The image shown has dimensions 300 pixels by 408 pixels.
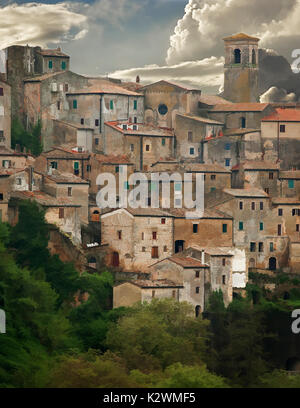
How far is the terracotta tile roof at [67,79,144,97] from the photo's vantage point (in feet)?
279

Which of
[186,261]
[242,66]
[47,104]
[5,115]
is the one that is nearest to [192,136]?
[47,104]

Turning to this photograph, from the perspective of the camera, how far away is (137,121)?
86500mm

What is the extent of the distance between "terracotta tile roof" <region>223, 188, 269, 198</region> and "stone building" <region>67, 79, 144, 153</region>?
760 centimetres

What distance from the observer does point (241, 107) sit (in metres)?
88.1

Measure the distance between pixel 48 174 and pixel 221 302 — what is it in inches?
435

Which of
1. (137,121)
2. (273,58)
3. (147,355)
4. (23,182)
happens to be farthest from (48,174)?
(273,58)

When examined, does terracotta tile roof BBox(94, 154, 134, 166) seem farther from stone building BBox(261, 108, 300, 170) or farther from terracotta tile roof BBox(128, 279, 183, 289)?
terracotta tile roof BBox(128, 279, 183, 289)

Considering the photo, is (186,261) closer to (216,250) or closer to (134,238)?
(216,250)

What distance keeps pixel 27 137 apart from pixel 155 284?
14.0m

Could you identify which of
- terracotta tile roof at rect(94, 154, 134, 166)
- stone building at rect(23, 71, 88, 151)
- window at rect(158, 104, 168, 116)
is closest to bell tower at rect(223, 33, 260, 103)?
window at rect(158, 104, 168, 116)

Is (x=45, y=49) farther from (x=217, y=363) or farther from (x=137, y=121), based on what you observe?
(x=217, y=363)

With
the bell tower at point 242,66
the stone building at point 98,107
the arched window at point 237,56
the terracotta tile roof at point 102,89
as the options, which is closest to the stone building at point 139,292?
the stone building at point 98,107

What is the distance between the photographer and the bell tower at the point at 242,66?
92.2m

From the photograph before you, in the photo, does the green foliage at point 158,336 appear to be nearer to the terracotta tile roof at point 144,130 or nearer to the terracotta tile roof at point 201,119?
the terracotta tile roof at point 144,130
